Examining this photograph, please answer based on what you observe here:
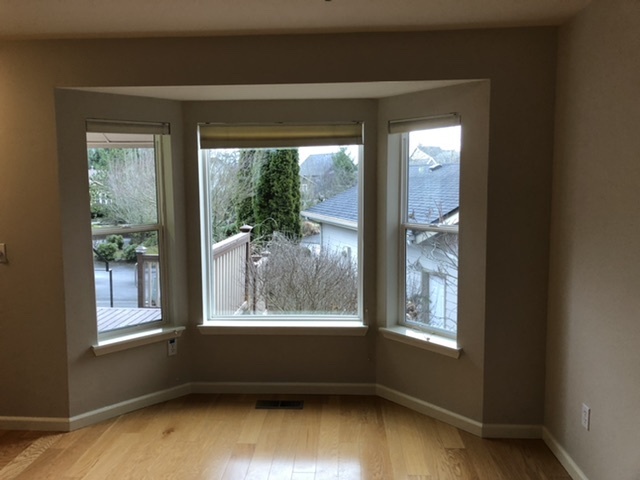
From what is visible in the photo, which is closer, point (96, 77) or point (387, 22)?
point (387, 22)

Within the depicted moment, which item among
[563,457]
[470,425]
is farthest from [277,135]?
[563,457]

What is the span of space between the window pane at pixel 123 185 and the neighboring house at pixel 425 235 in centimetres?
108

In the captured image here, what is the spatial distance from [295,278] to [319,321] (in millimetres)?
355

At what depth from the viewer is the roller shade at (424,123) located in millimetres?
2926

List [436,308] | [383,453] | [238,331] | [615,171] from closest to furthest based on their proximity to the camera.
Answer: [615,171] < [383,453] < [436,308] < [238,331]

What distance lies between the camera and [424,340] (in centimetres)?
315

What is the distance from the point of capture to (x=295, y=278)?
3.61 m

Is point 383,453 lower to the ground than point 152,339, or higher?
lower

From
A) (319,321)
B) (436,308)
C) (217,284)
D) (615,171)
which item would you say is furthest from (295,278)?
(615,171)

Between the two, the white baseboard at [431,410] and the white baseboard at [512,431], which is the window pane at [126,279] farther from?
the white baseboard at [512,431]

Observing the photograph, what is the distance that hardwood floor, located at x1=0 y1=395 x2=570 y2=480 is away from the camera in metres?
2.58

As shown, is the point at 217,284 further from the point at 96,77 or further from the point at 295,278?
the point at 96,77

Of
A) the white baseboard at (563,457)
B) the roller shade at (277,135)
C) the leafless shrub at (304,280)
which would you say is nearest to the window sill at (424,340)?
the leafless shrub at (304,280)

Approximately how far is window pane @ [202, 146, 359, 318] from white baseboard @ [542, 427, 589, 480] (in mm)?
1443
